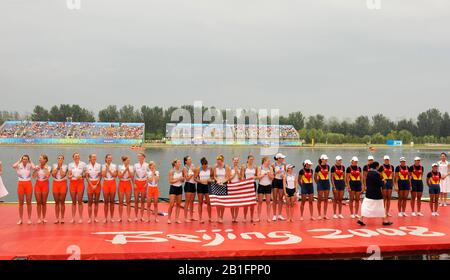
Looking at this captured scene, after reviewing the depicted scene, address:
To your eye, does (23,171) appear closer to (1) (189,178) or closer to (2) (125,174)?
(2) (125,174)

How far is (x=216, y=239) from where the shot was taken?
7.80 metres

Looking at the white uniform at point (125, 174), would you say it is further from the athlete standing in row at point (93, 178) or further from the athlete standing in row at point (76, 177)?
the athlete standing in row at point (76, 177)

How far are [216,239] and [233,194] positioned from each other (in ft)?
5.81

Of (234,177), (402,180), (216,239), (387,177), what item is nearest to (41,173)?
(216,239)

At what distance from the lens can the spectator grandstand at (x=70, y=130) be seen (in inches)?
2835

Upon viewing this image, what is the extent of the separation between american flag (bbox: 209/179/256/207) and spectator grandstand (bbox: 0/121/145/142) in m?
63.9

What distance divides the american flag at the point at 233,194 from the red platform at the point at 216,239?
1.79ft

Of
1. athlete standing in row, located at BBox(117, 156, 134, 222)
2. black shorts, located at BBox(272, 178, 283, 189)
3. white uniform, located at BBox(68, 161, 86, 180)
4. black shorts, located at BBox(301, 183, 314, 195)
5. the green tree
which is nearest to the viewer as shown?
white uniform, located at BBox(68, 161, 86, 180)

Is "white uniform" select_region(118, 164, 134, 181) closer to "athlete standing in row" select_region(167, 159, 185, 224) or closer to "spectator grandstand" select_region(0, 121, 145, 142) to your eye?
"athlete standing in row" select_region(167, 159, 185, 224)

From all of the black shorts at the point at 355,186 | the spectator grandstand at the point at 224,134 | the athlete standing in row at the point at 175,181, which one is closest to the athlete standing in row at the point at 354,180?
the black shorts at the point at 355,186

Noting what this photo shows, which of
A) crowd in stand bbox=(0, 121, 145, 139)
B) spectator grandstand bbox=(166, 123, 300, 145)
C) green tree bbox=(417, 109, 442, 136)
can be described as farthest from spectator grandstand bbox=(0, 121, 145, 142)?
green tree bbox=(417, 109, 442, 136)

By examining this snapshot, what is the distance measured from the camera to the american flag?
927 cm
